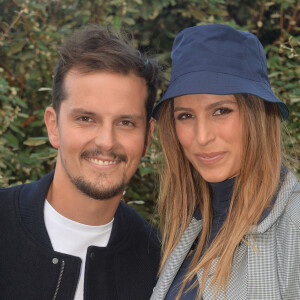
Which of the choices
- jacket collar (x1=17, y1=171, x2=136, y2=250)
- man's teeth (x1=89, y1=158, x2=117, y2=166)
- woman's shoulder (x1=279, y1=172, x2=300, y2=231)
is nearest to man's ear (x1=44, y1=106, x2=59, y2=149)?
jacket collar (x1=17, y1=171, x2=136, y2=250)

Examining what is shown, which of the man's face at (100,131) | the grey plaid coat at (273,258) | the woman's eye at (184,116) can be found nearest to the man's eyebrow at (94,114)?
the man's face at (100,131)

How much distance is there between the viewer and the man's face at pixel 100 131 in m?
2.74

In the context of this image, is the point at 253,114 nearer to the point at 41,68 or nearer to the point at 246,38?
the point at 246,38

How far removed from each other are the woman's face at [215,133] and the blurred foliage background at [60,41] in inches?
38.1

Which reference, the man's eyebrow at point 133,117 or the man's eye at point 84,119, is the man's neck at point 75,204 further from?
the man's eyebrow at point 133,117

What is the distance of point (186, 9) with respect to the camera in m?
4.25

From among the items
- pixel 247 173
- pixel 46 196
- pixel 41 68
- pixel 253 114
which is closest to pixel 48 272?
pixel 46 196

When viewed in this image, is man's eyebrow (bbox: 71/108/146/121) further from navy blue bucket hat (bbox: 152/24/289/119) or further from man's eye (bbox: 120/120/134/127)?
navy blue bucket hat (bbox: 152/24/289/119)

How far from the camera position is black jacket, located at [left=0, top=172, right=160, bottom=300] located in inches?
102

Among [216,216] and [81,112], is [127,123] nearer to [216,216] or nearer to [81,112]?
[81,112]

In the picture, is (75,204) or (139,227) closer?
(75,204)

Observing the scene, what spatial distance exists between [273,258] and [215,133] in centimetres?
59

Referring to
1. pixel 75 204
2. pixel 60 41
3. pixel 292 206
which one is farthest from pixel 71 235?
pixel 60 41

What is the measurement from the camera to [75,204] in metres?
2.83
